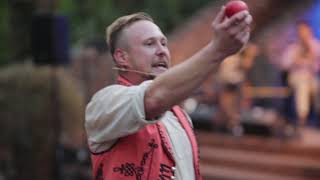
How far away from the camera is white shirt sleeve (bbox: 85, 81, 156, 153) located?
A: 2.88 m

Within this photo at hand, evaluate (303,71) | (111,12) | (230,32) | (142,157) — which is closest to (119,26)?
(142,157)

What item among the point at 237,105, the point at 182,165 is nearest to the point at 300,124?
the point at 237,105

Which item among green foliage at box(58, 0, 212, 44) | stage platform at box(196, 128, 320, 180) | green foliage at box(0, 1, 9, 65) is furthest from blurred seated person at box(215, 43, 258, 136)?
green foliage at box(0, 1, 9, 65)

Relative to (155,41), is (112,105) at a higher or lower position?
lower

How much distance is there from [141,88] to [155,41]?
11.8 inches

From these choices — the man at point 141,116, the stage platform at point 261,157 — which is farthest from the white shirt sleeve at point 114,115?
the stage platform at point 261,157

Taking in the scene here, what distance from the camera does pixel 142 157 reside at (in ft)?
10.0

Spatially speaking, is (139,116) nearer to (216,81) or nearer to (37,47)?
(37,47)

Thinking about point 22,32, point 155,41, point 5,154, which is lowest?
point 5,154

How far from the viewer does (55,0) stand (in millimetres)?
10773

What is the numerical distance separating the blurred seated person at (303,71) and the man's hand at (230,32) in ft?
35.3

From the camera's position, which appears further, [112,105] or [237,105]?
[237,105]

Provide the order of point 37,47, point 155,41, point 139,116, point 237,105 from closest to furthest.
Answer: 1. point 139,116
2. point 155,41
3. point 37,47
4. point 237,105

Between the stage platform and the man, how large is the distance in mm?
9083
